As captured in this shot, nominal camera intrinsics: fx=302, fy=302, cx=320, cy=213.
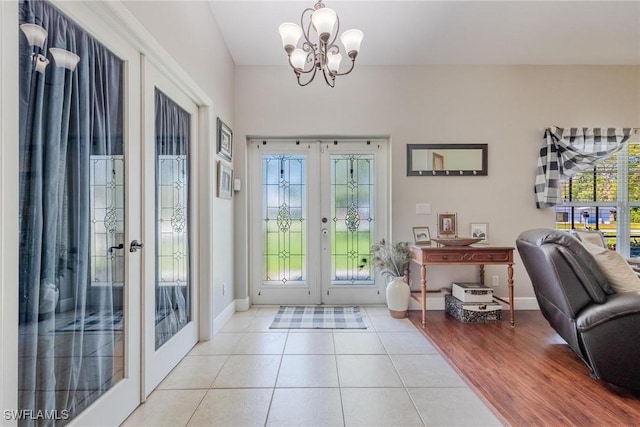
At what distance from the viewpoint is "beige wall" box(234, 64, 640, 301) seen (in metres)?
3.47

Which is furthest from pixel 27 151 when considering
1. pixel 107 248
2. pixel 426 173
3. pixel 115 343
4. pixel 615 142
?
pixel 615 142

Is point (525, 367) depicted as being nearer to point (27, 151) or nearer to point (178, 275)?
point (178, 275)

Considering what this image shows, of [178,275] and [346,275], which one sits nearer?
[178,275]

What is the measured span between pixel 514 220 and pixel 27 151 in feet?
13.3

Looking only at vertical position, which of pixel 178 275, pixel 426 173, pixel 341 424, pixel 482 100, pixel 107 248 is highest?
pixel 482 100

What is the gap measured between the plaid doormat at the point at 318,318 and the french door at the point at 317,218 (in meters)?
0.18

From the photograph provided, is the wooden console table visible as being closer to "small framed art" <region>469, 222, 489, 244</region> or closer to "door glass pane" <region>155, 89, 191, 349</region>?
"small framed art" <region>469, 222, 489, 244</region>

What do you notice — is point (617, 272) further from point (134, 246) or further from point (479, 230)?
point (134, 246)

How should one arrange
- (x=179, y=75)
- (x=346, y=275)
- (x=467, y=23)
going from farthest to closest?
(x=346, y=275) → (x=467, y=23) → (x=179, y=75)

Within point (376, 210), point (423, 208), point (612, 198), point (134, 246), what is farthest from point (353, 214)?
point (612, 198)

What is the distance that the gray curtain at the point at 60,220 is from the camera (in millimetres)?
1084

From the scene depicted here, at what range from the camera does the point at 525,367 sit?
2105 mm

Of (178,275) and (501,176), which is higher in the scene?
(501,176)

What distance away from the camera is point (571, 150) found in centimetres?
337
